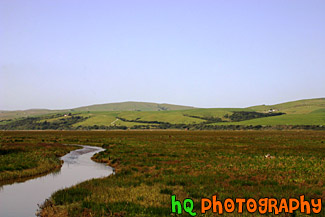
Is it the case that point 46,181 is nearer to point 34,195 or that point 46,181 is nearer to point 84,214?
point 34,195

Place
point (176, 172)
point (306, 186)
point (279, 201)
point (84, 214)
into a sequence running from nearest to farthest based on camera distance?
1. point (84, 214)
2. point (279, 201)
3. point (306, 186)
4. point (176, 172)

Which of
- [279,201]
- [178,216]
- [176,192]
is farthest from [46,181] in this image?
[279,201]

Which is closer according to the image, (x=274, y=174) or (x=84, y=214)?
(x=84, y=214)

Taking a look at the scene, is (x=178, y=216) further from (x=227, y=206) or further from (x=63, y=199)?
(x=63, y=199)

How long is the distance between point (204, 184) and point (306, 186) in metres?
6.59

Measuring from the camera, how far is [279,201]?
15.3m

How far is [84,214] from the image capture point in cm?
1420

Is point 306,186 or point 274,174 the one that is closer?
point 306,186

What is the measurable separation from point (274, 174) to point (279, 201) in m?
9.26

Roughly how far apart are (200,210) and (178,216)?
1.49m

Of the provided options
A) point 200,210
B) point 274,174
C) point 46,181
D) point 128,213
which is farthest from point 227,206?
point 46,181

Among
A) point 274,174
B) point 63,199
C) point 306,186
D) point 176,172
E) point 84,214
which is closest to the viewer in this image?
point 84,214

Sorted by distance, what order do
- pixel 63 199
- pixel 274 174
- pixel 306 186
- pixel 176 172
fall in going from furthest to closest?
1. pixel 176 172
2. pixel 274 174
3. pixel 306 186
4. pixel 63 199

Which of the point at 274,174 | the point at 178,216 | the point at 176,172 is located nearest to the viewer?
the point at 178,216
